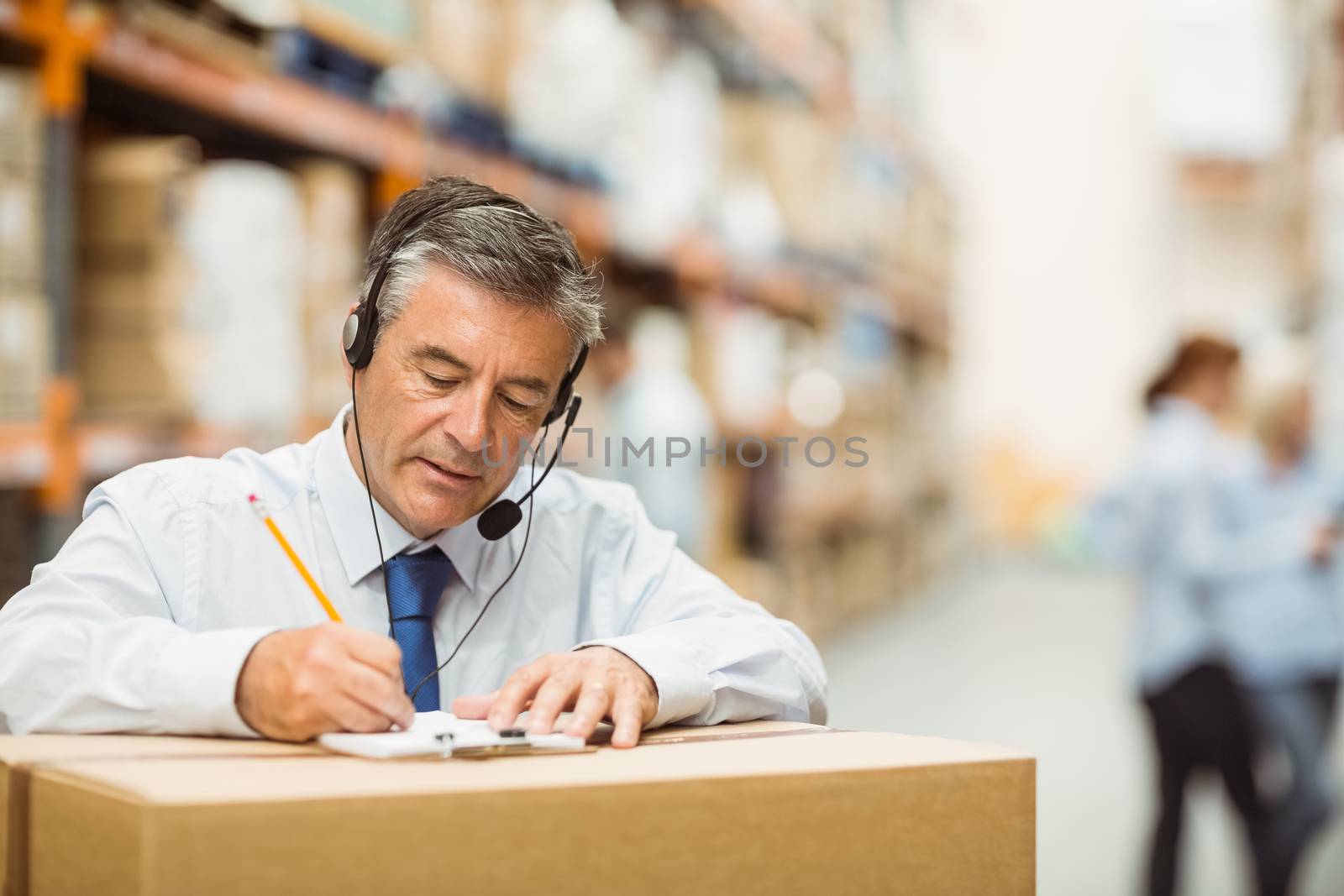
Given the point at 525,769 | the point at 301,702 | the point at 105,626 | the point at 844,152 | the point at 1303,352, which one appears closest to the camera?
the point at 525,769

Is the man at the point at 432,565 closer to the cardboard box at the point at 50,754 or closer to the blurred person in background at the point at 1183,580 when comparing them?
the cardboard box at the point at 50,754

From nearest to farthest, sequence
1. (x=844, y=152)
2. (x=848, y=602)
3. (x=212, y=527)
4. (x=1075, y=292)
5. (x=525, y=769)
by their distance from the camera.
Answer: (x=525, y=769)
(x=212, y=527)
(x=844, y=152)
(x=848, y=602)
(x=1075, y=292)

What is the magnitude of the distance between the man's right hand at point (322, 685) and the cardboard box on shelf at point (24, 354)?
1235 millimetres

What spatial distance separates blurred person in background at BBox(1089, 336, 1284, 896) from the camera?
3500 millimetres

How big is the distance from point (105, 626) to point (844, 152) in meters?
6.38

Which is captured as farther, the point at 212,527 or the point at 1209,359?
the point at 1209,359

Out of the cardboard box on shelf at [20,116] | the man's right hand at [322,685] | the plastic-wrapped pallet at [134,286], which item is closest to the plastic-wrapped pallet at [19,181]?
the cardboard box on shelf at [20,116]

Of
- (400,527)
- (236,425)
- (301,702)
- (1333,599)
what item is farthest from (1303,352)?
(301,702)

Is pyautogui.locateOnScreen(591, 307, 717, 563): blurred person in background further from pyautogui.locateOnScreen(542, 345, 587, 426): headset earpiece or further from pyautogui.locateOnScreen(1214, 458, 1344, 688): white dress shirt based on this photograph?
pyautogui.locateOnScreen(542, 345, 587, 426): headset earpiece

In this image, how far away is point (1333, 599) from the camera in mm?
3750

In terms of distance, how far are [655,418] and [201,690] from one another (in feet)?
10.4

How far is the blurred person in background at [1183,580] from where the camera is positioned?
3.50 m

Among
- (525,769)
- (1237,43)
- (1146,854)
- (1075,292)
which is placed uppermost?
(1237,43)

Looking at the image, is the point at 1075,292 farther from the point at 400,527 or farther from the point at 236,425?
the point at 400,527
